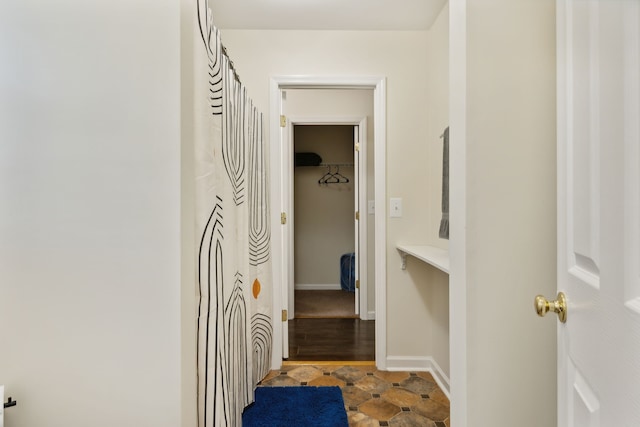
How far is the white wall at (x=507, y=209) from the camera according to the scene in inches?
38.7

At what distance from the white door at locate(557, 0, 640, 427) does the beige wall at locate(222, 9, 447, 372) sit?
5.99 feet

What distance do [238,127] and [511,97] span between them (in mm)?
1310

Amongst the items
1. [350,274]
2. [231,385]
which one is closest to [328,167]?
[350,274]

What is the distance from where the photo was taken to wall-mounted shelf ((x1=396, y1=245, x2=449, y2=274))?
1849 millimetres

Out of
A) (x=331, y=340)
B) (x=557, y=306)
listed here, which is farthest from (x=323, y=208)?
(x=557, y=306)

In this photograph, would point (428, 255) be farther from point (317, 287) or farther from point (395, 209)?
point (317, 287)

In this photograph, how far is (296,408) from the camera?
6.61 ft

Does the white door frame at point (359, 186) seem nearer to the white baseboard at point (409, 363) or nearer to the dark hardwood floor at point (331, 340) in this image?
the dark hardwood floor at point (331, 340)

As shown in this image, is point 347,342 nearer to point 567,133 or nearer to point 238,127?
point 238,127

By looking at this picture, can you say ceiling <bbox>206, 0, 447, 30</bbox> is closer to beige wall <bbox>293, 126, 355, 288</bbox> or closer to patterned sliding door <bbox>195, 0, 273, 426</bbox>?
patterned sliding door <bbox>195, 0, 273, 426</bbox>

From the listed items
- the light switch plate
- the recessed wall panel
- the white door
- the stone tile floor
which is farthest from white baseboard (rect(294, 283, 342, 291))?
the recessed wall panel

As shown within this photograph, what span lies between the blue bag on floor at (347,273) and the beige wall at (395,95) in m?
2.08

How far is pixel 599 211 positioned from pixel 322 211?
449 cm

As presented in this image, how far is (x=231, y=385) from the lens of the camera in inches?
65.4
